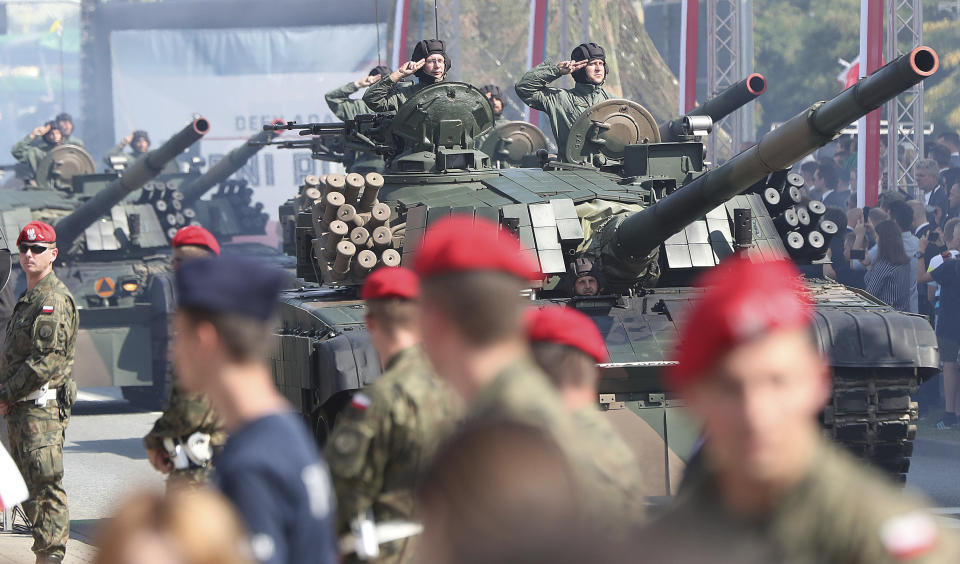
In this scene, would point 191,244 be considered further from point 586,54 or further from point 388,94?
point 586,54

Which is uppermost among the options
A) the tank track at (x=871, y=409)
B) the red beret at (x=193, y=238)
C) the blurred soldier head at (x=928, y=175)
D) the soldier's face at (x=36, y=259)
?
the blurred soldier head at (x=928, y=175)

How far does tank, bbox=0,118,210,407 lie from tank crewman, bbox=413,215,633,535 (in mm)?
14554

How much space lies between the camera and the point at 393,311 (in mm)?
4820

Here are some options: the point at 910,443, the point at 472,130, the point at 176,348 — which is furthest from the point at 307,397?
the point at 176,348

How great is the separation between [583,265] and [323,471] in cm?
719

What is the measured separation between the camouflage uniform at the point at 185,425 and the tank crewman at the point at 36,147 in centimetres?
1630

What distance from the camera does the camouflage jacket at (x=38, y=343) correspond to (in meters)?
8.64

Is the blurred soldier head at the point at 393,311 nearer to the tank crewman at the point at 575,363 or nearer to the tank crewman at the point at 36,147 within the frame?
the tank crewman at the point at 575,363

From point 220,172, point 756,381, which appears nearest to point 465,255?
point 756,381

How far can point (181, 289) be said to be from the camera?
11.0ft

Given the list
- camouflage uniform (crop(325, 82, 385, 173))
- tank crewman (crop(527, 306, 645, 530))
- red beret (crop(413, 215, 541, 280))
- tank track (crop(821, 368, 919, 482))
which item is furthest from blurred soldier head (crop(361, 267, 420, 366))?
camouflage uniform (crop(325, 82, 385, 173))

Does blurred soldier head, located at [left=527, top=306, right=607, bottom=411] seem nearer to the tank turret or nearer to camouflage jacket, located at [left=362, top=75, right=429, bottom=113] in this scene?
the tank turret

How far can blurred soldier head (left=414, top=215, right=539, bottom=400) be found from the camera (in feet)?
10.6

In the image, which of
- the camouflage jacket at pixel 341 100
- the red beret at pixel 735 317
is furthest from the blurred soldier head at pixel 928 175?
the red beret at pixel 735 317
